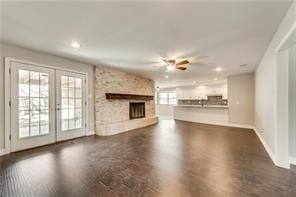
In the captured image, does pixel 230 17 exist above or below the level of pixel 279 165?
above

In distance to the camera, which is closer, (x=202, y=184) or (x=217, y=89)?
(x=202, y=184)

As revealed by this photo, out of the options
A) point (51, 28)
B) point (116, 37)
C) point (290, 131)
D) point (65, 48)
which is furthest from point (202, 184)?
point (65, 48)

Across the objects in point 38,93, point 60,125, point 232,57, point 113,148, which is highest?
point 232,57

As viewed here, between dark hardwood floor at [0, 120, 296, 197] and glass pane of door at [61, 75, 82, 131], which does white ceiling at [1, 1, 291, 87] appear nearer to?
glass pane of door at [61, 75, 82, 131]

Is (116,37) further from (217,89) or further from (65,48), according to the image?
(217,89)

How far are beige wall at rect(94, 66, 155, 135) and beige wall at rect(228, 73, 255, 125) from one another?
446cm

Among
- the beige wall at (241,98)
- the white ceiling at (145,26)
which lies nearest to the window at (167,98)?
the beige wall at (241,98)

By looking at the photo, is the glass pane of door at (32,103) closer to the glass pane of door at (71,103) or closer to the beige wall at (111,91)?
the glass pane of door at (71,103)

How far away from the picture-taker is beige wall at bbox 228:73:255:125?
23.6ft

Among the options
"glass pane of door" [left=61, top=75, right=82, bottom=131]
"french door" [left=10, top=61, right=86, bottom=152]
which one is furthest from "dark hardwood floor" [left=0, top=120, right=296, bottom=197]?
"glass pane of door" [left=61, top=75, right=82, bottom=131]

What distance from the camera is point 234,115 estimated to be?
7.78 meters

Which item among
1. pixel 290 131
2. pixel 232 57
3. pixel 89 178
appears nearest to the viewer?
pixel 89 178

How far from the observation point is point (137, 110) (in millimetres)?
8320

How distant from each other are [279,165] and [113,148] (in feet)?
11.4
